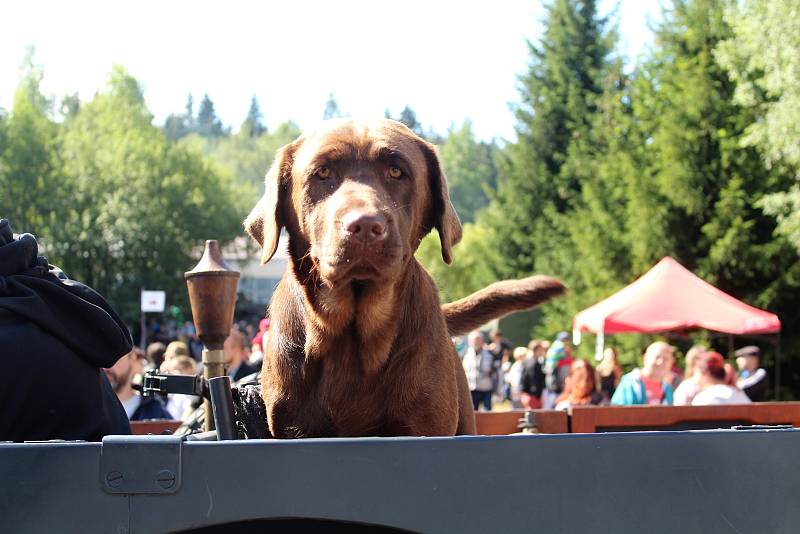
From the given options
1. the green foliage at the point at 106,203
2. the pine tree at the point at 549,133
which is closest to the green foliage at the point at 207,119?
the green foliage at the point at 106,203

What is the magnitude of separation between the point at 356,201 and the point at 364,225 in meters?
0.12

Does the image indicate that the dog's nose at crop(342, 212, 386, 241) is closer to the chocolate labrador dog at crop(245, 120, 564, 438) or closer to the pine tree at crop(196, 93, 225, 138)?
the chocolate labrador dog at crop(245, 120, 564, 438)

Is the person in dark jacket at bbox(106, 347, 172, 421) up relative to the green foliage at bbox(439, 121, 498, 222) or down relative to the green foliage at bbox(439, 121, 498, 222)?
down

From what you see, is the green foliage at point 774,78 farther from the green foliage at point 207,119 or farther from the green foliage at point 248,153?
the green foliage at point 207,119

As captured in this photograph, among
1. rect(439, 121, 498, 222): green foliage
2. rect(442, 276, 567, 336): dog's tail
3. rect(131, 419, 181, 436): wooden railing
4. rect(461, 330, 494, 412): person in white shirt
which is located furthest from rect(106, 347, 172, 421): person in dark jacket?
rect(439, 121, 498, 222): green foliage

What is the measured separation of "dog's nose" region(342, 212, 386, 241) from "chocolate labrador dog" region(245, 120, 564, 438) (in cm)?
9

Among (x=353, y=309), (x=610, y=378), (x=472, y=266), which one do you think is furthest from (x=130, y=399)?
(x=472, y=266)

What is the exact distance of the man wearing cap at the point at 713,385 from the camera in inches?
296

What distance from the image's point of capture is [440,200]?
3.24m

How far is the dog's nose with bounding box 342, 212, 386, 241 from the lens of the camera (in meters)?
2.62

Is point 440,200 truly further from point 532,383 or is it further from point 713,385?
point 532,383

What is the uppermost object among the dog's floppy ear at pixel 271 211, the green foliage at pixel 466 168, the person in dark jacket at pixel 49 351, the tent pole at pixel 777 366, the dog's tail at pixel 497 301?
the green foliage at pixel 466 168

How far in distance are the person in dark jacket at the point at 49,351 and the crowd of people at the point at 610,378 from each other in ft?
8.54

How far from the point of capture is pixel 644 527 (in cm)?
169
